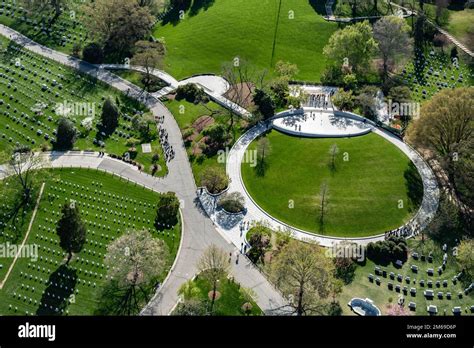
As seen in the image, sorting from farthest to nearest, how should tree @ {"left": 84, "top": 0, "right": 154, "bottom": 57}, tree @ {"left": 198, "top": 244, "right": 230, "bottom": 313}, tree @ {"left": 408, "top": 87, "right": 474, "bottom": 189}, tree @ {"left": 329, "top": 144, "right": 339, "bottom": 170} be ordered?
tree @ {"left": 84, "top": 0, "right": 154, "bottom": 57} < tree @ {"left": 329, "top": 144, "right": 339, "bottom": 170} < tree @ {"left": 408, "top": 87, "right": 474, "bottom": 189} < tree @ {"left": 198, "top": 244, "right": 230, "bottom": 313}

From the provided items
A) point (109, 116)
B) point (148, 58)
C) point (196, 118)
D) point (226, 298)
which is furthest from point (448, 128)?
point (109, 116)

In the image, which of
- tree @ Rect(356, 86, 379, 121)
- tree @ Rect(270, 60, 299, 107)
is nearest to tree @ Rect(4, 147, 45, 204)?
tree @ Rect(270, 60, 299, 107)

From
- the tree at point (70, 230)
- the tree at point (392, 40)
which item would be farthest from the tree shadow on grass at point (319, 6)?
the tree at point (70, 230)

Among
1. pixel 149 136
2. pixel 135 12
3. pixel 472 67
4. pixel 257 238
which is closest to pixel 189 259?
pixel 257 238

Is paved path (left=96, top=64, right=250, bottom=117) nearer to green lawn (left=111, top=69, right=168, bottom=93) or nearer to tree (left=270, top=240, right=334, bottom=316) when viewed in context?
green lawn (left=111, top=69, right=168, bottom=93)

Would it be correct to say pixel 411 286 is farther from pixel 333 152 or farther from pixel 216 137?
pixel 216 137

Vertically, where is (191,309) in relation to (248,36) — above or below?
below

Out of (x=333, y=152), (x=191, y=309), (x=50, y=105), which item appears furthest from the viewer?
(x=50, y=105)
